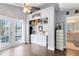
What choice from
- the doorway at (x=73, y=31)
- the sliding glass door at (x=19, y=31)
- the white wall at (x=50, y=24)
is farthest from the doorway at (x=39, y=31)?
the doorway at (x=73, y=31)

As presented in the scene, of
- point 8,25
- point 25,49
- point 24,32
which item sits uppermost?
point 8,25

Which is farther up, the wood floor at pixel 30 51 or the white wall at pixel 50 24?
the white wall at pixel 50 24

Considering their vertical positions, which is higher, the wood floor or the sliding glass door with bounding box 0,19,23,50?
the sliding glass door with bounding box 0,19,23,50

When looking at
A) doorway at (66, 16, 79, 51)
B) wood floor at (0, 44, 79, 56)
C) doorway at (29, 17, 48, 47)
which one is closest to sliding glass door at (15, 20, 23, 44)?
wood floor at (0, 44, 79, 56)

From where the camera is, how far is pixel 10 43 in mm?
2342

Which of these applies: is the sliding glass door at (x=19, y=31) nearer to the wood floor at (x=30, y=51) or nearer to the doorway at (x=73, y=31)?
the wood floor at (x=30, y=51)

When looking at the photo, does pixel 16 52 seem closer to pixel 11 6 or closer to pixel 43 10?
pixel 11 6

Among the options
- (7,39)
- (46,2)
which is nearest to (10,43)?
(7,39)

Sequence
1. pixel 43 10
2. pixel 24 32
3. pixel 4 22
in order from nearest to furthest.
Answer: pixel 4 22 < pixel 24 32 < pixel 43 10

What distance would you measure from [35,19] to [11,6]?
0.75m

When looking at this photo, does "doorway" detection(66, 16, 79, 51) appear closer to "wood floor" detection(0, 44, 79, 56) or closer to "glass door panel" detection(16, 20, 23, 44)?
"wood floor" detection(0, 44, 79, 56)

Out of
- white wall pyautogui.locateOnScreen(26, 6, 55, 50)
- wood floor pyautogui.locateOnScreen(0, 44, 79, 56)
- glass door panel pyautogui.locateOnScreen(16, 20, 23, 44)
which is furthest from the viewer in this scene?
white wall pyautogui.locateOnScreen(26, 6, 55, 50)

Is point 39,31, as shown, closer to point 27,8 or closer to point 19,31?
point 19,31

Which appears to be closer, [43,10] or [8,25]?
[8,25]
